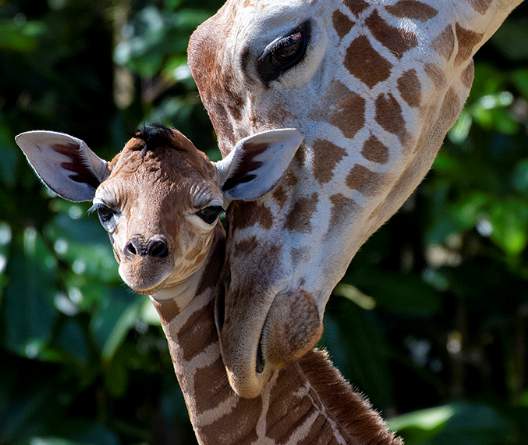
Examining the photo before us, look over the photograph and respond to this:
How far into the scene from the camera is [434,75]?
115 inches

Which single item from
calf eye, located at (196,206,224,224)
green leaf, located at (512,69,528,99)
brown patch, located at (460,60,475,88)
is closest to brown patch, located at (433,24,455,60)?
brown patch, located at (460,60,475,88)

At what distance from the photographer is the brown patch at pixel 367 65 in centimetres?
292

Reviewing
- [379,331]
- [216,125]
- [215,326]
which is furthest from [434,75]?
[379,331]

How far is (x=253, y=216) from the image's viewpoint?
2.87 metres

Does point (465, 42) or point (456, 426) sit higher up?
point (465, 42)

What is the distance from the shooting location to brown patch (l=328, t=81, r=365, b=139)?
9.55 ft

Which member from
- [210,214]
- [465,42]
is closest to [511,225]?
[465,42]

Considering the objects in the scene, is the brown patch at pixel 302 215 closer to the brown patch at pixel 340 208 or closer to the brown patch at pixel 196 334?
the brown patch at pixel 340 208

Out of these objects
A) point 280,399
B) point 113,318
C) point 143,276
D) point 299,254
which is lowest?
point 113,318

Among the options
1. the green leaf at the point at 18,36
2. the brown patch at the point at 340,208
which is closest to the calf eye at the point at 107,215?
the brown patch at the point at 340,208

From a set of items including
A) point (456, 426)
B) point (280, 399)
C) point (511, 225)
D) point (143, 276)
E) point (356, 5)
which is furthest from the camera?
point (511, 225)

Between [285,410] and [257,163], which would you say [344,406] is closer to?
[285,410]

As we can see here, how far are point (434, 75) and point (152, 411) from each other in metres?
6.08

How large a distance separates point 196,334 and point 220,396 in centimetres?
17
